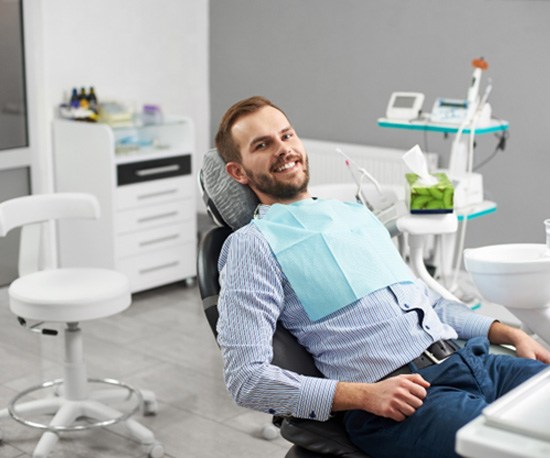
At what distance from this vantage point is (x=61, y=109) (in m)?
4.30

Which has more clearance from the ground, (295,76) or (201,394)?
(295,76)

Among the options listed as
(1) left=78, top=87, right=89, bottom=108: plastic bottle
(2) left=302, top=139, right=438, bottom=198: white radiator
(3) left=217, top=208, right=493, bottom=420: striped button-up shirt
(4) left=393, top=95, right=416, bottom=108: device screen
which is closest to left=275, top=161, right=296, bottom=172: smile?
(3) left=217, top=208, right=493, bottom=420: striped button-up shirt

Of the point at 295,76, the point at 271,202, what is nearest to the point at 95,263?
the point at 295,76

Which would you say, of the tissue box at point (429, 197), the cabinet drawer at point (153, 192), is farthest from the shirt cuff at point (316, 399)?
the cabinet drawer at point (153, 192)

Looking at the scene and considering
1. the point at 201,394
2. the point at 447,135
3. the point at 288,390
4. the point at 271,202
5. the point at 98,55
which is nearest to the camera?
the point at 288,390

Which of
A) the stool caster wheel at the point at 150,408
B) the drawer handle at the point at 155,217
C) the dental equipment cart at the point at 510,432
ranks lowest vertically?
the stool caster wheel at the point at 150,408

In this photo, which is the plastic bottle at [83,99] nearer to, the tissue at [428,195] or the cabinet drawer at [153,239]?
the cabinet drawer at [153,239]

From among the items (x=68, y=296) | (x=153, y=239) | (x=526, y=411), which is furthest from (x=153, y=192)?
(x=526, y=411)

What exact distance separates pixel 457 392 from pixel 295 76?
3084 mm

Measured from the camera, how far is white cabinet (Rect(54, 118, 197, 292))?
414 cm

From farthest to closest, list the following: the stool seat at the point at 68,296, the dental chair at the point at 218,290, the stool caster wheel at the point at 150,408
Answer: the stool caster wheel at the point at 150,408 → the stool seat at the point at 68,296 → the dental chair at the point at 218,290

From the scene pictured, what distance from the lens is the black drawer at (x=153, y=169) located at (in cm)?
416

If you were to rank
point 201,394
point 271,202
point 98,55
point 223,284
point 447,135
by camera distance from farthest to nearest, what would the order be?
point 98,55, point 447,135, point 201,394, point 271,202, point 223,284

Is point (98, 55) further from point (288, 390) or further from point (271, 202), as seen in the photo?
point (288, 390)
